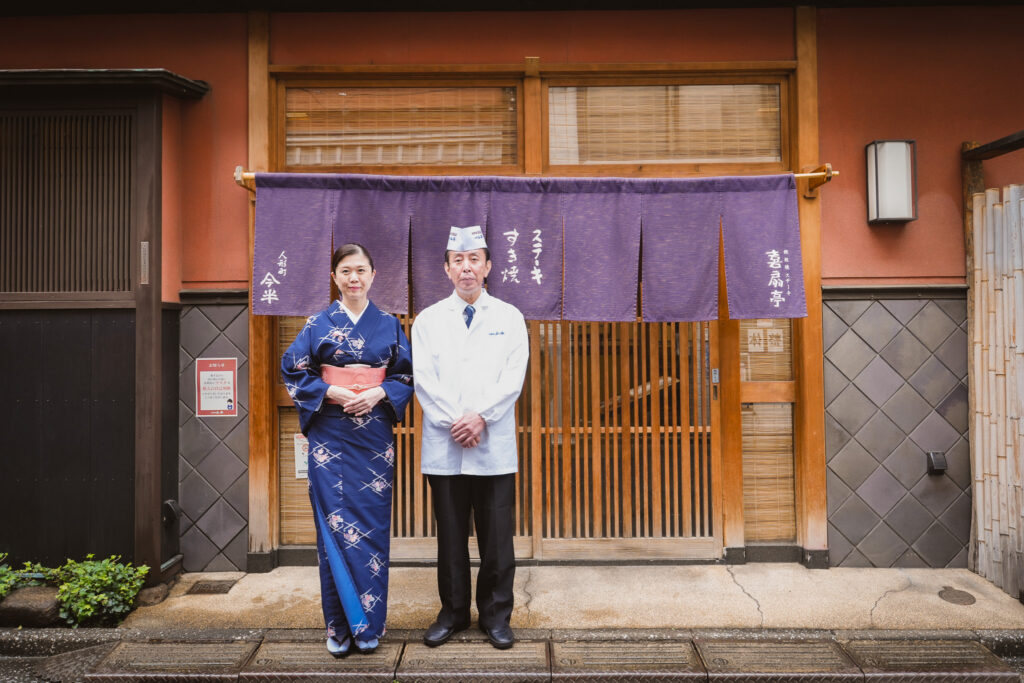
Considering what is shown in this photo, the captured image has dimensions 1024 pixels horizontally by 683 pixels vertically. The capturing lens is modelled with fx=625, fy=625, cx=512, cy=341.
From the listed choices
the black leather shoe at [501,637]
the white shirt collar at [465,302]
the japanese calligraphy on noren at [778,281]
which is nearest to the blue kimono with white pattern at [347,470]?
the white shirt collar at [465,302]

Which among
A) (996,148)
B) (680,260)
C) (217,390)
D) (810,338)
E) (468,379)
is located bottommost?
(217,390)

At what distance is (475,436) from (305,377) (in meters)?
1.18

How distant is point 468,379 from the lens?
13.7 ft

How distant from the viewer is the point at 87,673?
13.0 ft

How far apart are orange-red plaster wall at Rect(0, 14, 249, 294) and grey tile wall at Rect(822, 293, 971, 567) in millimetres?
5343

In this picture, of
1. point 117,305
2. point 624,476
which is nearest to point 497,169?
point 624,476

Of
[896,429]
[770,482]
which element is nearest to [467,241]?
[770,482]

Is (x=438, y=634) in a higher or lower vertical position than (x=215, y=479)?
lower

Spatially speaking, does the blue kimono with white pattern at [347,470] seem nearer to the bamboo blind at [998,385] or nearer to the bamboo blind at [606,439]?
the bamboo blind at [606,439]

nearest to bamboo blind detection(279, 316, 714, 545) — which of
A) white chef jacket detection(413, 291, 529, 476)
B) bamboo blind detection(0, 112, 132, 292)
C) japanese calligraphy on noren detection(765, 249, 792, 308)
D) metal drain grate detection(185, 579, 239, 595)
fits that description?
metal drain grate detection(185, 579, 239, 595)

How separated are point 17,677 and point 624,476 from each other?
4606mm

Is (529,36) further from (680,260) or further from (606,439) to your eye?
(606,439)

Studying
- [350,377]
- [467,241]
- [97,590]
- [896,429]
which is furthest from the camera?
[896,429]

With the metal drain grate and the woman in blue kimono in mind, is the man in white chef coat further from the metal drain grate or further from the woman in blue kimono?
the metal drain grate
